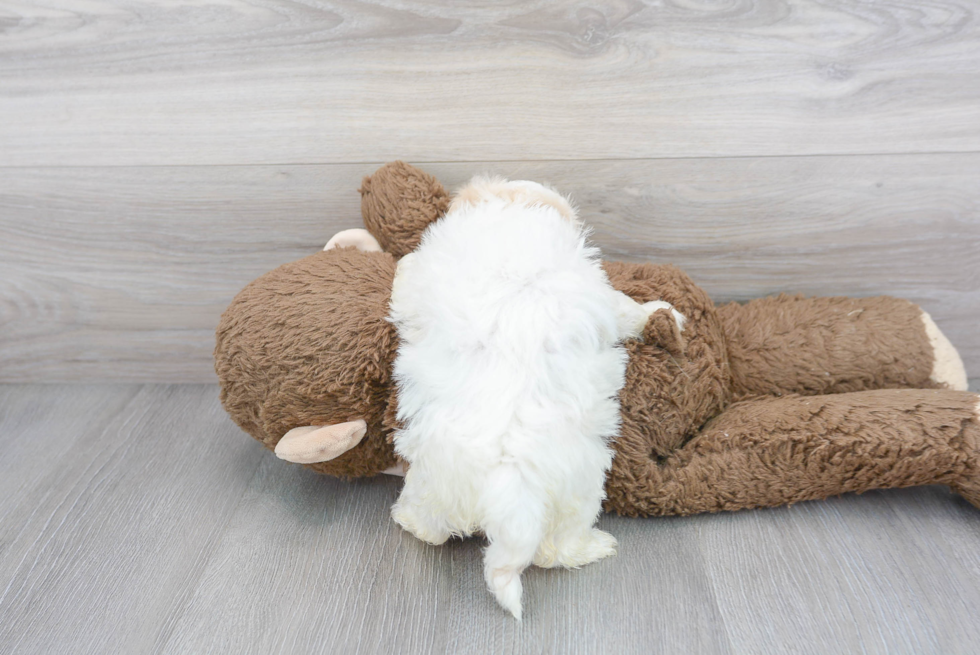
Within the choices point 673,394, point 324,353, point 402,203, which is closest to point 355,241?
point 402,203

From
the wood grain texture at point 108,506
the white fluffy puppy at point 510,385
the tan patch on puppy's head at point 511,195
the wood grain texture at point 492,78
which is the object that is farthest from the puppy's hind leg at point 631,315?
the wood grain texture at point 108,506

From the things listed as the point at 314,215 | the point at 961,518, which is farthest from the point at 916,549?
the point at 314,215

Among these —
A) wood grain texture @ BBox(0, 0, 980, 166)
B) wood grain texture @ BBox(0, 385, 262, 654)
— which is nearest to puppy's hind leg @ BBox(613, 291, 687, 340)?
wood grain texture @ BBox(0, 0, 980, 166)

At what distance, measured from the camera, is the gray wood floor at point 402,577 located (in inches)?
24.9

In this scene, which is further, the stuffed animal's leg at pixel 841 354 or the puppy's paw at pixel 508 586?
the stuffed animal's leg at pixel 841 354

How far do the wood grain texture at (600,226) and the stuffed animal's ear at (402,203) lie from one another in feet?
0.25

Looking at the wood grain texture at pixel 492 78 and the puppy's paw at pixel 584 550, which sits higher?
the wood grain texture at pixel 492 78

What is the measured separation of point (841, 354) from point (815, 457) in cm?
16

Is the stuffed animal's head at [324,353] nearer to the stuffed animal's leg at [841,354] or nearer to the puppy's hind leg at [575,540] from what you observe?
the puppy's hind leg at [575,540]

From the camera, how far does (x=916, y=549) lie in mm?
709

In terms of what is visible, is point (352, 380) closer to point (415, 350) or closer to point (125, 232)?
point (415, 350)

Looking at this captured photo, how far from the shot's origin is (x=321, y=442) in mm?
698

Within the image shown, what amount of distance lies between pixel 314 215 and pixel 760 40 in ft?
2.04

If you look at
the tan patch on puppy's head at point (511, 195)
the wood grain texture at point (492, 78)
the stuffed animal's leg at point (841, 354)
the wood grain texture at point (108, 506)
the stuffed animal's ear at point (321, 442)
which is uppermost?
the wood grain texture at point (492, 78)
